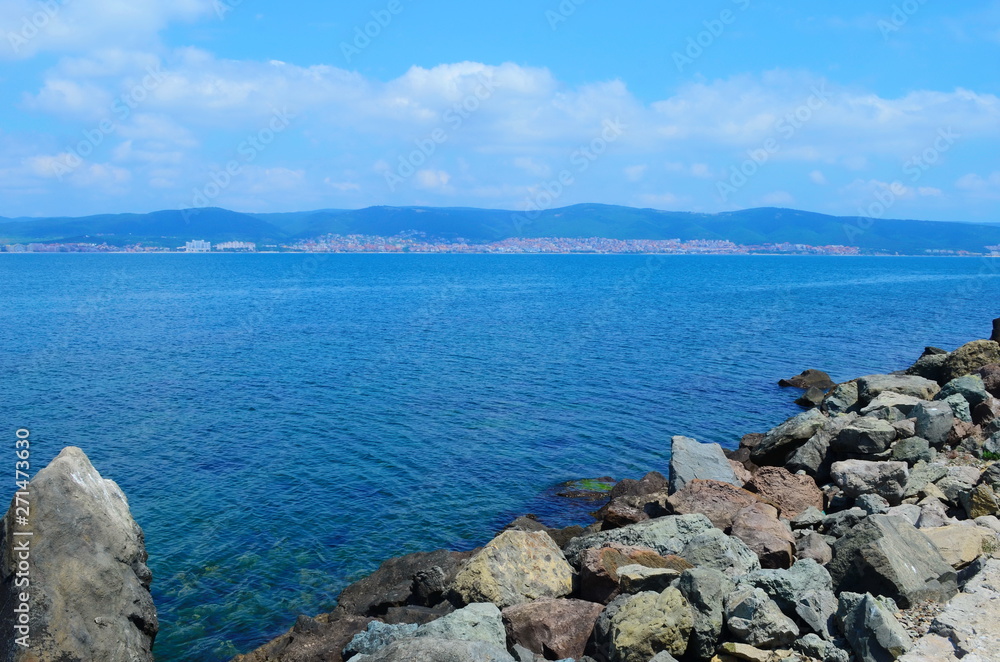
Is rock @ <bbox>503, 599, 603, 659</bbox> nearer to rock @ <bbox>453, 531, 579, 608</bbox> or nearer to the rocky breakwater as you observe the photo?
the rocky breakwater

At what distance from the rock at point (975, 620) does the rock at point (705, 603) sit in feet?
10.7

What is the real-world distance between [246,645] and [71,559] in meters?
4.53

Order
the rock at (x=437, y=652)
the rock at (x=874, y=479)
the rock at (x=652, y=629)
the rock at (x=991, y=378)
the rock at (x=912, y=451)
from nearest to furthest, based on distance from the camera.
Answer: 1. the rock at (x=437, y=652)
2. the rock at (x=652, y=629)
3. the rock at (x=874, y=479)
4. the rock at (x=912, y=451)
5. the rock at (x=991, y=378)

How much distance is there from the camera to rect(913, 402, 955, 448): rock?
901 inches

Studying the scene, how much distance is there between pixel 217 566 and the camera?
20.1 meters

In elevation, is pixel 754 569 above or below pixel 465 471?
above

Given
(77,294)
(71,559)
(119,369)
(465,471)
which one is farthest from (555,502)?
(77,294)

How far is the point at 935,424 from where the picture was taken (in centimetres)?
2289

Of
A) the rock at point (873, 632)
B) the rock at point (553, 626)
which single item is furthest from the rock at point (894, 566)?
the rock at point (553, 626)

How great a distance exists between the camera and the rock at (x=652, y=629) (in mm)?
12008

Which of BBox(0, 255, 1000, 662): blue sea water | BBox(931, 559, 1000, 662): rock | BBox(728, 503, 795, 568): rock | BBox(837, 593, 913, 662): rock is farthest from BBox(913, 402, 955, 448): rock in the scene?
BBox(837, 593, 913, 662): rock

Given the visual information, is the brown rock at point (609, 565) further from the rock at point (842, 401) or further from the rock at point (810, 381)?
the rock at point (810, 381)

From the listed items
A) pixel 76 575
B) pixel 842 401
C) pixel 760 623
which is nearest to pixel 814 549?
pixel 760 623

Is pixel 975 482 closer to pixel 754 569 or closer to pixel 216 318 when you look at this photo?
pixel 754 569
